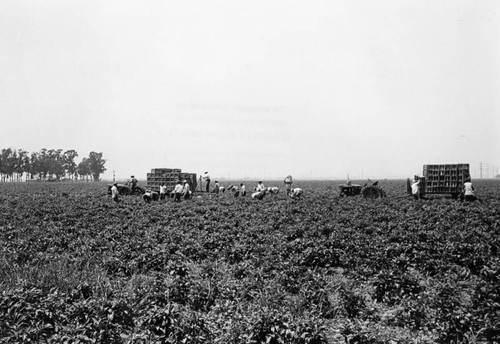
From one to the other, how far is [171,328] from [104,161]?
463ft

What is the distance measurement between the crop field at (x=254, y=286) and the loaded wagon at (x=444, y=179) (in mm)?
11957

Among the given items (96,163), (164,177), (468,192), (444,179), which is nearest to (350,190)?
(444,179)

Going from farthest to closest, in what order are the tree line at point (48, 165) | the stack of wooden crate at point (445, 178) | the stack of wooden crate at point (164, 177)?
the tree line at point (48, 165)
the stack of wooden crate at point (164, 177)
the stack of wooden crate at point (445, 178)

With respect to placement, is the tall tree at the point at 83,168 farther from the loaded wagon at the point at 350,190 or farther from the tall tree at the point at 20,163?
the loaded wagon at the point at 350,190

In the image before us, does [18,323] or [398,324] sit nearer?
[18,323]

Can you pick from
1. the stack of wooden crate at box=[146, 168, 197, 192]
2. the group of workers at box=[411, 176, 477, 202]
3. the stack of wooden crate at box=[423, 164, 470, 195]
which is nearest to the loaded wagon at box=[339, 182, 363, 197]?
the group of workers at box=[411, 176, 477, 202]

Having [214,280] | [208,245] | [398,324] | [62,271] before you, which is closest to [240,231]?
[208,245]

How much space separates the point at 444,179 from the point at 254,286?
71.1 feet

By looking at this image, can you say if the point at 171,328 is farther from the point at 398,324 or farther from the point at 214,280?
the point at 398,324

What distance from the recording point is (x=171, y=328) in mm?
4672

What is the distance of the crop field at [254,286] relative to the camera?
464 centimetres

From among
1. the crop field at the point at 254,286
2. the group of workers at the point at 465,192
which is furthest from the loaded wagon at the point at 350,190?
the crop field at the point at 254,286

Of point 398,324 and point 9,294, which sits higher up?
point 9,294

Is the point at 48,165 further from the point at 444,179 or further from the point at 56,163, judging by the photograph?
the point at 444,179
